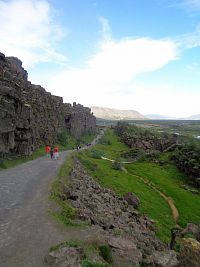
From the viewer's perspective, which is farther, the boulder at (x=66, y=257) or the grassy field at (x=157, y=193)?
the grassy field at (x=157, y=193)

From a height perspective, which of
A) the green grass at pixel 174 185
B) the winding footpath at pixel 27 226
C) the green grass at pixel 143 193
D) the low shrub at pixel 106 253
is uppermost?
the winding footpath at pixel 27 226

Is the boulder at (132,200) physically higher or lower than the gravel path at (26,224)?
lower

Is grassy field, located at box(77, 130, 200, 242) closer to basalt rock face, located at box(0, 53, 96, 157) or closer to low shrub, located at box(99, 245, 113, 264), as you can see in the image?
basalt rock face, located at box(0, 53, 96, 157)

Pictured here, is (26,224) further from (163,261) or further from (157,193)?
(157,193)

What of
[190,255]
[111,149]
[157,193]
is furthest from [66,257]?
[111,149]

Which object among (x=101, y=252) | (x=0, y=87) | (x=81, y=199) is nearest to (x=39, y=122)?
(x=0, y=87)

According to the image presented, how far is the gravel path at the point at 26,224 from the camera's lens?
14.2 m

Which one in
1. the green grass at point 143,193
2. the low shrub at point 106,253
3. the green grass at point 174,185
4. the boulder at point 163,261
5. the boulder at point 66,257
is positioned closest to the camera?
the boulder at point 66,257

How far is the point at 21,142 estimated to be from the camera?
45.2 meters

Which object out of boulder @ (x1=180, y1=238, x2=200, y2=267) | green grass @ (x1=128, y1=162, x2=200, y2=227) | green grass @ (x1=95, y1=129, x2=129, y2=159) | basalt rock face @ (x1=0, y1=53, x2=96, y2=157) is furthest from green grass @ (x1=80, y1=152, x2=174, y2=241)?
green grass @ (x1=95, y1=129, x2=129, y2=159)

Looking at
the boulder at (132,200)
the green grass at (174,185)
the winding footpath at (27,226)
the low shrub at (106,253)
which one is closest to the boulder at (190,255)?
the low shrub at (106,253)

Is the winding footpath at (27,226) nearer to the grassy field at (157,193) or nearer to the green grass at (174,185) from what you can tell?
the grassy field at (157,193)

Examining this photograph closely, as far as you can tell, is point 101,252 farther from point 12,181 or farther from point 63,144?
point 63,144

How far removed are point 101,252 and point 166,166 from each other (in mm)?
63866
